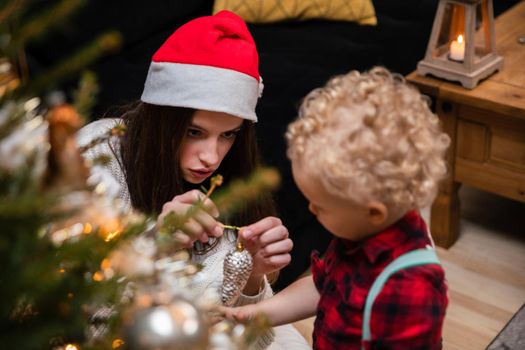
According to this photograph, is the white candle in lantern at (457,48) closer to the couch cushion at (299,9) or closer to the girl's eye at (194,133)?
the couch cushion at (299,9)

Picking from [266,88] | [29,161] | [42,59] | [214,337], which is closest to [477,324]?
[266,88]

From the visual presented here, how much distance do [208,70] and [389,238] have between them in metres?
0.64

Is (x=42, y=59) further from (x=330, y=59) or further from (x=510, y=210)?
(x=510, y=210)

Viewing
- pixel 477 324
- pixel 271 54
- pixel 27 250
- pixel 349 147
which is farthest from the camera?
pixel 271 54

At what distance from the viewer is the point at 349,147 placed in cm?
95

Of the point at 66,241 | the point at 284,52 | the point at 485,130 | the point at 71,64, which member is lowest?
the point at 485,130

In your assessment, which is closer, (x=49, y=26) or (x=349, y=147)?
(x=49, y=26)

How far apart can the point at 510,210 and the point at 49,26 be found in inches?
95.9

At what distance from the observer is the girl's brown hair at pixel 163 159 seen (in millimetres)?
1568

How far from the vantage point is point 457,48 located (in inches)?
98.5

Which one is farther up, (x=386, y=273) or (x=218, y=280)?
(x=386, y=273)

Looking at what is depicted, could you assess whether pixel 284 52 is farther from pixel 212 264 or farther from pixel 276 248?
pixel 276 248

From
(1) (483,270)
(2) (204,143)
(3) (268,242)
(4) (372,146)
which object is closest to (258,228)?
(3) (268,242)

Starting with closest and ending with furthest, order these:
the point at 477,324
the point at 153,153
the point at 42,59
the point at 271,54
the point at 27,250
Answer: the point at 27,250 < the point at 153,153 < the point at 477,324 < the point at 42,59 < the point at 271,54
